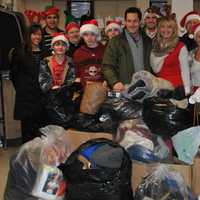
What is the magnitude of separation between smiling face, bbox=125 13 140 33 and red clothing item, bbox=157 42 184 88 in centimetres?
38

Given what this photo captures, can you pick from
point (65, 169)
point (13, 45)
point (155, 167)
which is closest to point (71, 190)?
point (65, 169)

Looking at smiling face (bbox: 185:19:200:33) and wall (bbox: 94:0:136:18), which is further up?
wall (bbox: 94:0:136:18)

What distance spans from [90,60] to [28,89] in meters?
0.63

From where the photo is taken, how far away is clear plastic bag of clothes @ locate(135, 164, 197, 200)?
2482 millimetres

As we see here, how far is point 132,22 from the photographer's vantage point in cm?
343

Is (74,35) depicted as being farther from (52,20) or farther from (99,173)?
(99,173)

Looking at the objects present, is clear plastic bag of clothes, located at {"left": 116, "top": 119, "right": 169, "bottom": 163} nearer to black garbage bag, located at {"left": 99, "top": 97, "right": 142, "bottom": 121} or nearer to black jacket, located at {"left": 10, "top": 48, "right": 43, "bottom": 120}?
black garbage bag, located at {"left": 99, "top": 97, "right": 142, "bottom": 121}

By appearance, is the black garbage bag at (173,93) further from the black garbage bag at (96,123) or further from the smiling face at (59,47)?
the smiling face at (59,47)

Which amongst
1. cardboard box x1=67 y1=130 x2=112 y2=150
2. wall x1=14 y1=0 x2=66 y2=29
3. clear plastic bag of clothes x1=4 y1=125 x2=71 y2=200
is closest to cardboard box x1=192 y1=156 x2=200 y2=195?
cardboard box x1=67 y1=130 x2=112 y2=150

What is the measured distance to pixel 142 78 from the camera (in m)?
3.12

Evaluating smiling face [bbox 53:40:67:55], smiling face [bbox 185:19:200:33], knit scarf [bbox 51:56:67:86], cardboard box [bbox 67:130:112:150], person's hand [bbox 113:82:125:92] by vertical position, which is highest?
smiling face [bbox 185:19:200:33]

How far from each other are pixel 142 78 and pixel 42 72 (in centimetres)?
90

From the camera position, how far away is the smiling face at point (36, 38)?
13.9 ft

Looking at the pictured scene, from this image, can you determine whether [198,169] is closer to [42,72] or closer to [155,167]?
[155,167]
